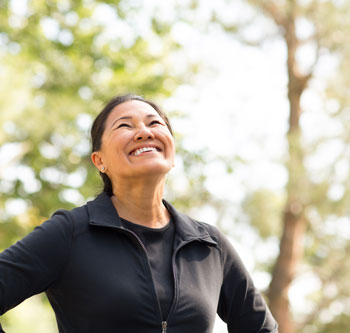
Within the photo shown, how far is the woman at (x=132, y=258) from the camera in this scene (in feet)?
5.51

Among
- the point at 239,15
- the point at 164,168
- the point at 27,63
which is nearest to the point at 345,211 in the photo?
the point at 239,15

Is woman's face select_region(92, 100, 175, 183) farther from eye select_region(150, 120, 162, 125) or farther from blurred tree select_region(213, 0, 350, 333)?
blurred tree select_region(213, 0, 350, 333)

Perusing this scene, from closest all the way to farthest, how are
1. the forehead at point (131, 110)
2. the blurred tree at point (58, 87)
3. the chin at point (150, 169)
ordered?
the chin at point (150, 169)
the forehead at point (131, 110)
the blurred tree at point (58, 87)

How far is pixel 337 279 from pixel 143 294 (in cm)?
952

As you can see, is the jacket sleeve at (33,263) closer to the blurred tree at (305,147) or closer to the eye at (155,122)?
the eye at (155,122)

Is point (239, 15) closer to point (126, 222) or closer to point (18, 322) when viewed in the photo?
point (18, 322)

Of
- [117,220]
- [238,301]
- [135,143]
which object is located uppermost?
[135,143]

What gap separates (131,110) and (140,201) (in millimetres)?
334

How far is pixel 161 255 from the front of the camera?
1881 mm

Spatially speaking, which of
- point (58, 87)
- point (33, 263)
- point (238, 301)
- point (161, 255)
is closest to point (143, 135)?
point (161, 255)

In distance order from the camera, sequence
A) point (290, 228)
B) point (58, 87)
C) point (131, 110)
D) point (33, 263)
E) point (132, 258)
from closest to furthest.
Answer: point (33, 263) < point (132, 258) < point (131, 110) < point (58, 87) < point (290, 228)

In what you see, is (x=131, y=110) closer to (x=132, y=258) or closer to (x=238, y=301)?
(x=132, y=258)

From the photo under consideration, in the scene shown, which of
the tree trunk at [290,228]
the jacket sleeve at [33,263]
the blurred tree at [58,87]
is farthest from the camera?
the tree trunk at [290,228]

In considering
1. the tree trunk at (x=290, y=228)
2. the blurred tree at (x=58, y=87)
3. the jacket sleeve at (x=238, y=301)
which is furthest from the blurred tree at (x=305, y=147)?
the jacket sleeve at (x=238, y=301)
